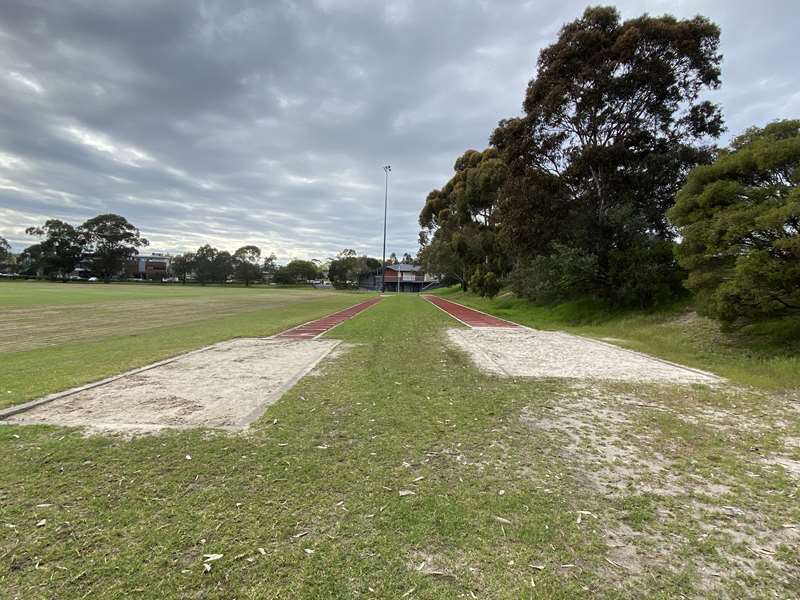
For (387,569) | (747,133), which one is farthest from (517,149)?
(387,569)

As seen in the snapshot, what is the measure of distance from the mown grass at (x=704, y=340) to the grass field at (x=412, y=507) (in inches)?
115

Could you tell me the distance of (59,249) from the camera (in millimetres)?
90250

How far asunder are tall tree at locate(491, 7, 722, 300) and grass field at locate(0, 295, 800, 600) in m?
12.9

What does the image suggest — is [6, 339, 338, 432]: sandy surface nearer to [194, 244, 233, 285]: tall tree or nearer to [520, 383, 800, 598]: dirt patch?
[520, 383, 800, 598]: dirt patch

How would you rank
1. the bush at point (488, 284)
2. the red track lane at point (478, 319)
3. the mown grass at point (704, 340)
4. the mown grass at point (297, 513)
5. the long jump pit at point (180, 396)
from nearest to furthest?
the mown grass at point (297, 513), the long jump pit at point (180, 396), the mown grass at point (704, 340), the red track lane at point (478, 319), the bush at point (488, 284)

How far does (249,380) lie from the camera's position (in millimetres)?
6422

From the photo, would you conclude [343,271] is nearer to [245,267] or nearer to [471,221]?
[245,267]

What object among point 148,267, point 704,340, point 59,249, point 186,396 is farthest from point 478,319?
point 148,267

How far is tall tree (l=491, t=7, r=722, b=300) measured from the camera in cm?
1492

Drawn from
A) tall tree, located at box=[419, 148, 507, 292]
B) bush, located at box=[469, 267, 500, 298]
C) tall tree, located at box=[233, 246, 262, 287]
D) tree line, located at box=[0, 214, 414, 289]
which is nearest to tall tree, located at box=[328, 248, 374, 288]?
tree line, located at box=[0, 214, 414, 289]

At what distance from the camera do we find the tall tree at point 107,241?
92750 mm

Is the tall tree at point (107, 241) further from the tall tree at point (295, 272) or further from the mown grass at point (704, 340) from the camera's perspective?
the mown grass at point (704, 340)

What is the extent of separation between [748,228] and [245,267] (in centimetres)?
10494

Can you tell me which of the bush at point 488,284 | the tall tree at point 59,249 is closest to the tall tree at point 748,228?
the bush at point 488,284
